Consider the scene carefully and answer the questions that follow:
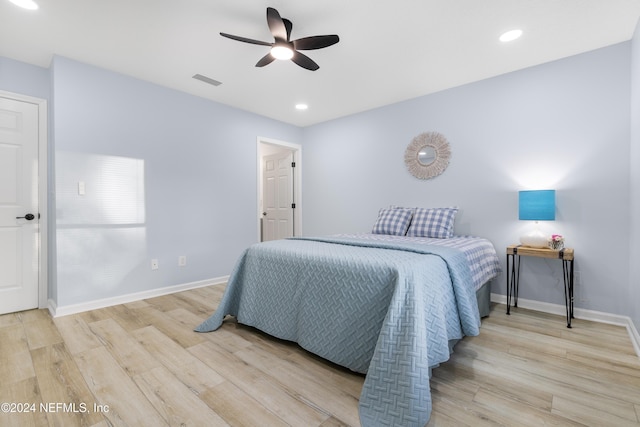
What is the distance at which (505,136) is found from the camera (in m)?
3.07

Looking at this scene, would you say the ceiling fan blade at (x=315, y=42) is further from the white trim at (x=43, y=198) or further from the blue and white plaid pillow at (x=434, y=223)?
the white trim at (x=43, y=198)

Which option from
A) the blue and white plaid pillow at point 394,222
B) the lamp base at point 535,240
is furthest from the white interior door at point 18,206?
the lamp base at point 535,240

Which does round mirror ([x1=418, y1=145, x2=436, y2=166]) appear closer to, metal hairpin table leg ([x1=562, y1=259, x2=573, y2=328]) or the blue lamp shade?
the blue lamp shade

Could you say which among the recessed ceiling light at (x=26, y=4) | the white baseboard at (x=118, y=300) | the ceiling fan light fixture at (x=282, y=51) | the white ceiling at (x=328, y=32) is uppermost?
the white ceiling at (x=328, y=32)

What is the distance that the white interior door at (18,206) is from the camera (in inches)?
108

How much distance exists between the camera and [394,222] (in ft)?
11.4

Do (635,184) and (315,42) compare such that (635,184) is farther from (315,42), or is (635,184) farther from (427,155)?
(315,42)

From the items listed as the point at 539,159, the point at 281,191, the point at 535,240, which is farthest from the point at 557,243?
the point at 281,191

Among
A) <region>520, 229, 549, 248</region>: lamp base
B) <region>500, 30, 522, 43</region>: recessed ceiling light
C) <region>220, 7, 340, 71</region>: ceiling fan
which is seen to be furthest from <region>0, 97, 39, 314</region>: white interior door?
<region>520, 229, 549, 248</region>: lamp base

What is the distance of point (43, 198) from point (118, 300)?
1.25 m

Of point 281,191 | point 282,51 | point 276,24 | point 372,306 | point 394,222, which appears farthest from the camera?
point 281,191

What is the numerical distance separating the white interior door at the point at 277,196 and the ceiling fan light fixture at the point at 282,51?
9.19 ft

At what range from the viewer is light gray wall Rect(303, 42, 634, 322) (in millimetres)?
2527

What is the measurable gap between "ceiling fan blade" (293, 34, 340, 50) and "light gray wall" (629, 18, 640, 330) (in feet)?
7.40
